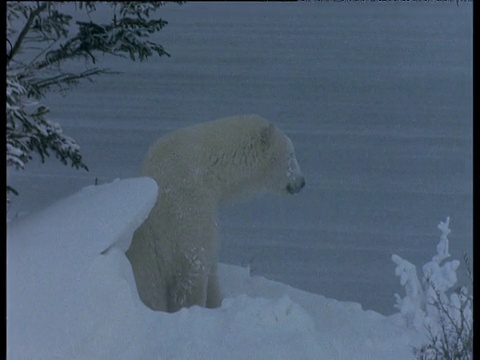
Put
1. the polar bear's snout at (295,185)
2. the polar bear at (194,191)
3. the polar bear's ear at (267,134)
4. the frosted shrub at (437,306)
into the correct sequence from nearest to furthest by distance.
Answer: the frosted shrub at (437,306)
the polar bear at (194,191)
the polar bear's ear at (267,134)
the polar bear's snout at (295,185)

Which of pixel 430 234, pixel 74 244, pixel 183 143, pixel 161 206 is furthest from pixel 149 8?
pixel 430 234

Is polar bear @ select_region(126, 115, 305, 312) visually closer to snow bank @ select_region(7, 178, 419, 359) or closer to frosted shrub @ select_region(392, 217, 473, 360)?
snow bank @ select_region(7, 178, 419, 359)

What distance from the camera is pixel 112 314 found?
3367mm

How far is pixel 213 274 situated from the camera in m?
4.52

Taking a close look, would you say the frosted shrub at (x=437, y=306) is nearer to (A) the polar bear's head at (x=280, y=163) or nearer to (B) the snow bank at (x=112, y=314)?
(B) the snow bank at (x=112, y=314)

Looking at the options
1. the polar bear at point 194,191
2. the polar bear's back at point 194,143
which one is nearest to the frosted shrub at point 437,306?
the polar bear at point 194,191

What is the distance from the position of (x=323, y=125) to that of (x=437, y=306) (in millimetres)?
1696

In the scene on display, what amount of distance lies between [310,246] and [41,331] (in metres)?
2.55

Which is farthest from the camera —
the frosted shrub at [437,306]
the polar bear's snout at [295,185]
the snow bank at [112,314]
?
the polar bear's snout at [295,185]

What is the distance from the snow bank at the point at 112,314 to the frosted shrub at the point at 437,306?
15cm

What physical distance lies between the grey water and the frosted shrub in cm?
89

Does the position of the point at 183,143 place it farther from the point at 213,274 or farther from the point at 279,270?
the point at 279,270

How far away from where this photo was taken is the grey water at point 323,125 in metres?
4.41

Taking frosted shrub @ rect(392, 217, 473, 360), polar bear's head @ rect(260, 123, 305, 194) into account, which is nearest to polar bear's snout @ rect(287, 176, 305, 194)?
polar bear's head @ rect(260, 123, 305, 194)
